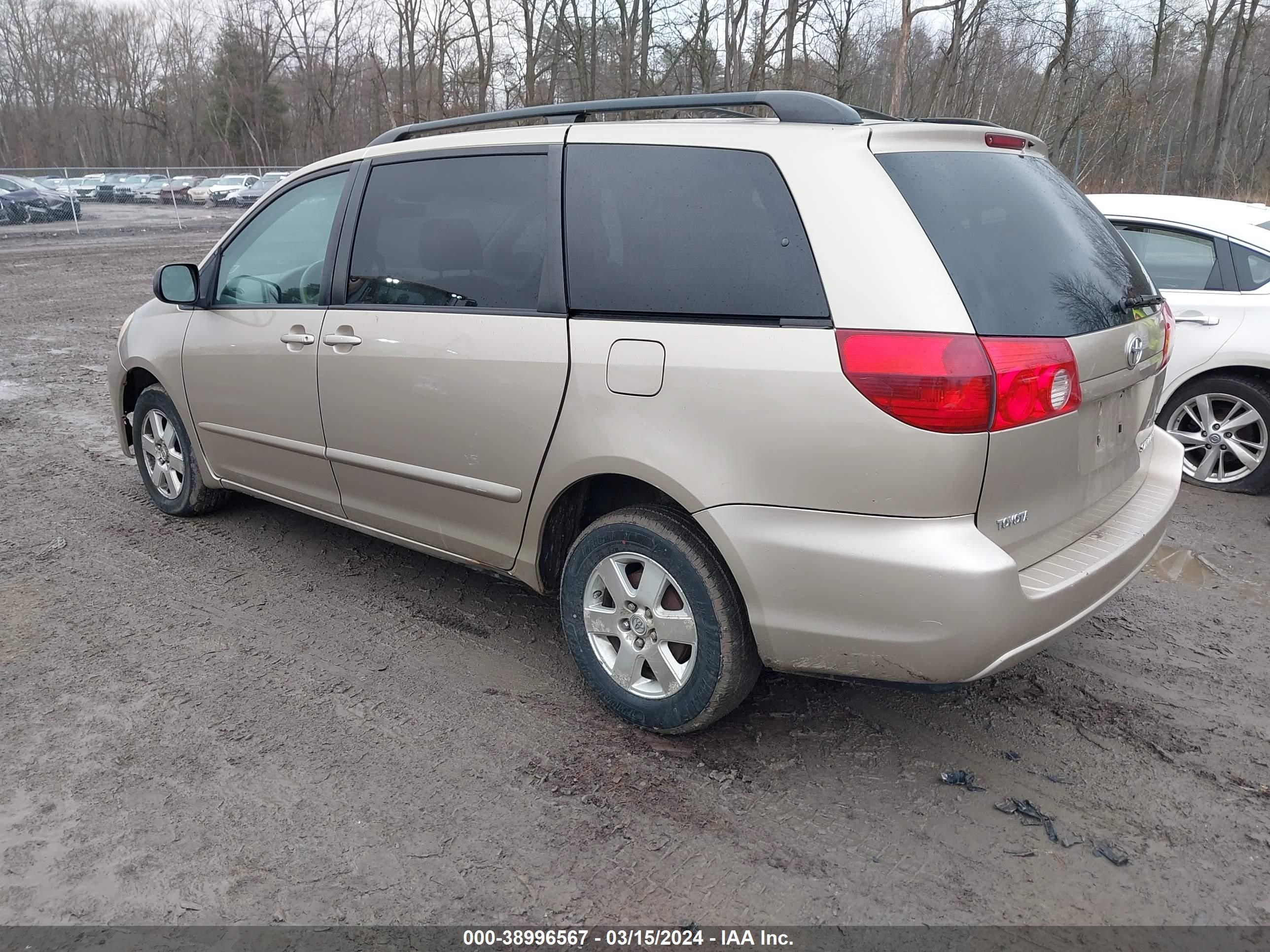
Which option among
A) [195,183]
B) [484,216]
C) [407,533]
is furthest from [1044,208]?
[195,183]

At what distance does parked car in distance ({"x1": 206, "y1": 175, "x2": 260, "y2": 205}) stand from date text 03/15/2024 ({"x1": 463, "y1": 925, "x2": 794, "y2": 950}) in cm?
3696

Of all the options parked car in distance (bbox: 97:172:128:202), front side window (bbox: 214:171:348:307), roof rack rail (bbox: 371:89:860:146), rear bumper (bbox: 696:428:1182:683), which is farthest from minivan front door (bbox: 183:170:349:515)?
parked car in distance (bbox: 97:172:128:202)

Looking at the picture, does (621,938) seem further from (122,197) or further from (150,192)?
(150,192)

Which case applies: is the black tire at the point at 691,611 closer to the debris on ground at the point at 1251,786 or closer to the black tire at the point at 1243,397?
the debris on ground at the point at 1251,786

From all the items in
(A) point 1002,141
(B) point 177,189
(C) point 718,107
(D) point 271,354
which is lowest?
(D) point 271,354

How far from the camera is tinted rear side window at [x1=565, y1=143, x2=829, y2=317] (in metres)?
2.62

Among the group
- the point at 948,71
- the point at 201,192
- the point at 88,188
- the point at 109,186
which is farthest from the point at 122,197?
the point at 948,71

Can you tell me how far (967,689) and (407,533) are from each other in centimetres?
224

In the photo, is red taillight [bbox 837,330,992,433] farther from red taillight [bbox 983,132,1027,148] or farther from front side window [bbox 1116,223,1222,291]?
front side window [bbox 1116,223,1222,291]

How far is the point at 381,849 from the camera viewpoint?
2539mm

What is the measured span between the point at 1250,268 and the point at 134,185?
36.4 meters

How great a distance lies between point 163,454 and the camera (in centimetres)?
507

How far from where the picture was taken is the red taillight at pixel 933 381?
2355 millimetres

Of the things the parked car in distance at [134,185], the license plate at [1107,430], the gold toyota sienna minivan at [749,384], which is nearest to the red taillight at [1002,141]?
the gold toyota sienna minivan at [749,384]
